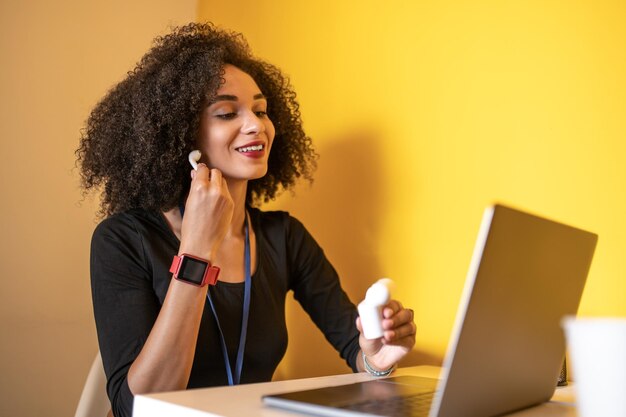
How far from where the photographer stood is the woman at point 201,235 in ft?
4.08

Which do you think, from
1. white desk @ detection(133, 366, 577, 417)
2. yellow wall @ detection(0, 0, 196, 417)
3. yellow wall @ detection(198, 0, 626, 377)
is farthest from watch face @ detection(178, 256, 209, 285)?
yellow wall @ detection(0, 0, 196, 417)

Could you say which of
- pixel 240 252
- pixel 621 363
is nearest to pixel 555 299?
pixel 621 363

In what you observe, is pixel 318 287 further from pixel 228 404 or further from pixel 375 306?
pixel 228 404

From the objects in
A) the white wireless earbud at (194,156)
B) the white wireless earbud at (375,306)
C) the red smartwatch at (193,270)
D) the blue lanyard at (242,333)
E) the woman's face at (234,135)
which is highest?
the woman's face at (234,135)

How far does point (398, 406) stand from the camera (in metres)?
0.86

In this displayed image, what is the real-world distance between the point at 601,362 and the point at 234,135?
3.75ft

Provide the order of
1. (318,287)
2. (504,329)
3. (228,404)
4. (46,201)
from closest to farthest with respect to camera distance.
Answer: (504,329)
(228,404)
(318,287)
(46,201)

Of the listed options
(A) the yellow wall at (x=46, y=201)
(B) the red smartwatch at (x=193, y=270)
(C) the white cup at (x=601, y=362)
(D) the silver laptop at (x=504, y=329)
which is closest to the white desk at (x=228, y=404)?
(D) the silver laptop at (x=504, y=329)

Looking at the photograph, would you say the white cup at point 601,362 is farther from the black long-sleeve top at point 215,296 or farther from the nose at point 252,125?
the nose at point 252,125

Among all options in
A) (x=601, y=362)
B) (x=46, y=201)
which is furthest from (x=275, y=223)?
(x=601, y=362)

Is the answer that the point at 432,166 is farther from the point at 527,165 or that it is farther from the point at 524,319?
the point at 524,319

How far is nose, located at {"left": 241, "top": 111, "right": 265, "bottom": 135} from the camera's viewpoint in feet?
5.03

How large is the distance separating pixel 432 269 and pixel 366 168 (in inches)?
13.4

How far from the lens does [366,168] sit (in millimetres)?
1714
